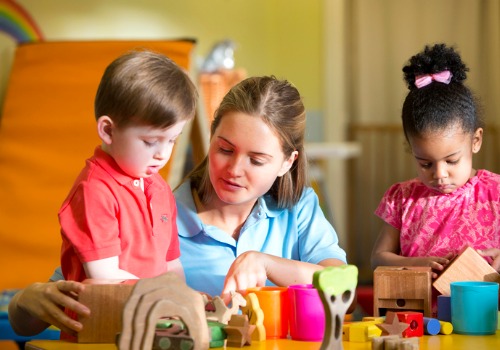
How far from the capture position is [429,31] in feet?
18.7

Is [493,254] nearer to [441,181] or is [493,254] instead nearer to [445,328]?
[441,181]

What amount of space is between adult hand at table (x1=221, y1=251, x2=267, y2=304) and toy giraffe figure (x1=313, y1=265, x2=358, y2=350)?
309mm

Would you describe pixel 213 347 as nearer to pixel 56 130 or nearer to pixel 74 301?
pixel 74 301

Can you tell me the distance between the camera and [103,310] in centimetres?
130

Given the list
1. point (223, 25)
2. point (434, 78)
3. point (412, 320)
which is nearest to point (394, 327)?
point (412, 320)

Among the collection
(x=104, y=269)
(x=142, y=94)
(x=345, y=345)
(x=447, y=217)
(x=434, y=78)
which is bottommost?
(x=345, y=345)

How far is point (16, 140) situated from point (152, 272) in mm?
1814

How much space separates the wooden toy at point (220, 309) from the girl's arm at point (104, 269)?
148 mm

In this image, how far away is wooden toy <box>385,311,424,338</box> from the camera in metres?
1.39

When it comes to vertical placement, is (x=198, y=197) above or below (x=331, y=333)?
above

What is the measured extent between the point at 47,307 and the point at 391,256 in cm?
74

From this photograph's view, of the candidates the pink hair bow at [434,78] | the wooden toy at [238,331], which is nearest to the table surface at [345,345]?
the wooden toy at [238,331]

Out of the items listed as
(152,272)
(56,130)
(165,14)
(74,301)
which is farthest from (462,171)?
(165,14)

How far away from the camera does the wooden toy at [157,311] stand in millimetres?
1109
